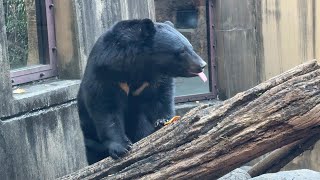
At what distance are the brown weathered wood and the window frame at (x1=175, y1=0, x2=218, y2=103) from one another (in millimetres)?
3368

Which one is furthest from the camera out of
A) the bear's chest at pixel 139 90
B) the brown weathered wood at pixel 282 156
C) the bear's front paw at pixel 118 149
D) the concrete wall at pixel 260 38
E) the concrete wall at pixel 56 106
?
the concrete wall at pixel 260 38

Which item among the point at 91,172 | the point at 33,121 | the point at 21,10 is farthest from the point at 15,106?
the point at 91,172

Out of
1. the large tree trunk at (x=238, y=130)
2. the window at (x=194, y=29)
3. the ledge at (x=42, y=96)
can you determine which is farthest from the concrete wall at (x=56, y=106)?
the large tree trunk at (x=238, y=130)

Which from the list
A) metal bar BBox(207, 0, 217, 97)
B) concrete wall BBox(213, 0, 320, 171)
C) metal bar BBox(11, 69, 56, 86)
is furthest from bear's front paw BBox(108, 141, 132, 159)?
metal bar BBox(207, 0, 217, 97)

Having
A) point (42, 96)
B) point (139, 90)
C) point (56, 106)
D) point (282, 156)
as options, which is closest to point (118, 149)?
point (139, 90)

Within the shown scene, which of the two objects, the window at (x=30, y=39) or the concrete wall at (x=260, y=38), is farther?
the concrete wall at (x=260, y=38)

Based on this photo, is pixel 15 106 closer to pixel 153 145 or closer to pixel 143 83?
pixel 143 83

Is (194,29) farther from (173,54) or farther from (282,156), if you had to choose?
(282,156)

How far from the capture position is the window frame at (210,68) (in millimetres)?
8391

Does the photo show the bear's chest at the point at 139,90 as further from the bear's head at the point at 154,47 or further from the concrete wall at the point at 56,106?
the concrete wall at the point at 56,106

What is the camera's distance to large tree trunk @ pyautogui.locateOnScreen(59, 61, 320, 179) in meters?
3.82

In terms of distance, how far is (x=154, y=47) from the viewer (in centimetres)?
485

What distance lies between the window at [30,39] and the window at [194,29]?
1.98 m

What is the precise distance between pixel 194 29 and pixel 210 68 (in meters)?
0.56
